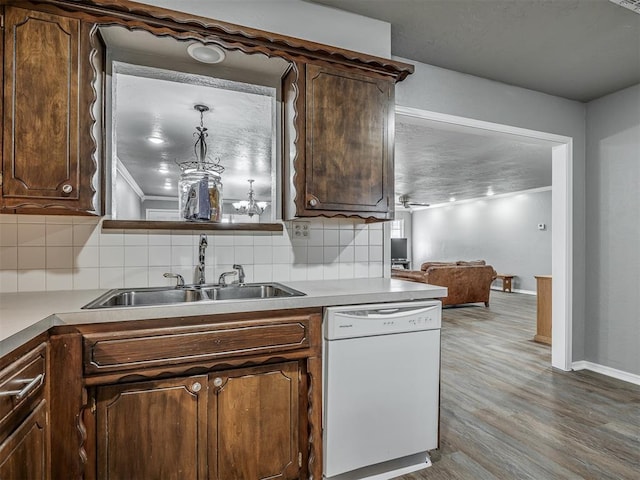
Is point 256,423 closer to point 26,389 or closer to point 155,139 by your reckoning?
point 26,389

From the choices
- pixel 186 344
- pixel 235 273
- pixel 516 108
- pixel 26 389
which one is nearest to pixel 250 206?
pixel 235 273

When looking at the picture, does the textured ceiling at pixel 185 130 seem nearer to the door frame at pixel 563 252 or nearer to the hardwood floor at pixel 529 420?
the hardwood floor at pixel 529 420

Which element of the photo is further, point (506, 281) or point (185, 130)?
point (506, 281)

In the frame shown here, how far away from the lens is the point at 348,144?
2082 mm

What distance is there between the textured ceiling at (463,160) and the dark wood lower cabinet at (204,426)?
2.10 meters

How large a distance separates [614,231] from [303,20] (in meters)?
3.19

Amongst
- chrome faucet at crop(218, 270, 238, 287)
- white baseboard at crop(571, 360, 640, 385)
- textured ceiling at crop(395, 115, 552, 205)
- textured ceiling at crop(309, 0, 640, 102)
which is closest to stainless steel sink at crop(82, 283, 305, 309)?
chrome faucet at crop(218, 270, 238, 287)

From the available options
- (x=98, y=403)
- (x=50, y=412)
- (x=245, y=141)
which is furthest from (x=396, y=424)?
(x=245, y=141)

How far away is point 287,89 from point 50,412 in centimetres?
192

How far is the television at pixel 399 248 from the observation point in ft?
40.2

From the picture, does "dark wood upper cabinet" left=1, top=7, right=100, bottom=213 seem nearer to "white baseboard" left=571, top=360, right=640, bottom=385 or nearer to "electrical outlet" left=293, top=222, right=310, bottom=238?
"electrical outlet" left=293, top=222, right=310, bottom=238

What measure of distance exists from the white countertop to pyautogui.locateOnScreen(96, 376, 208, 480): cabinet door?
293 millimetres

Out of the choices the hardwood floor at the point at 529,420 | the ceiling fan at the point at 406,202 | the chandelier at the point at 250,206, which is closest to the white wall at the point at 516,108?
the hardwood floor at the point at 529,420

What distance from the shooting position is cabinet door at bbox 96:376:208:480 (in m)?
1.40
